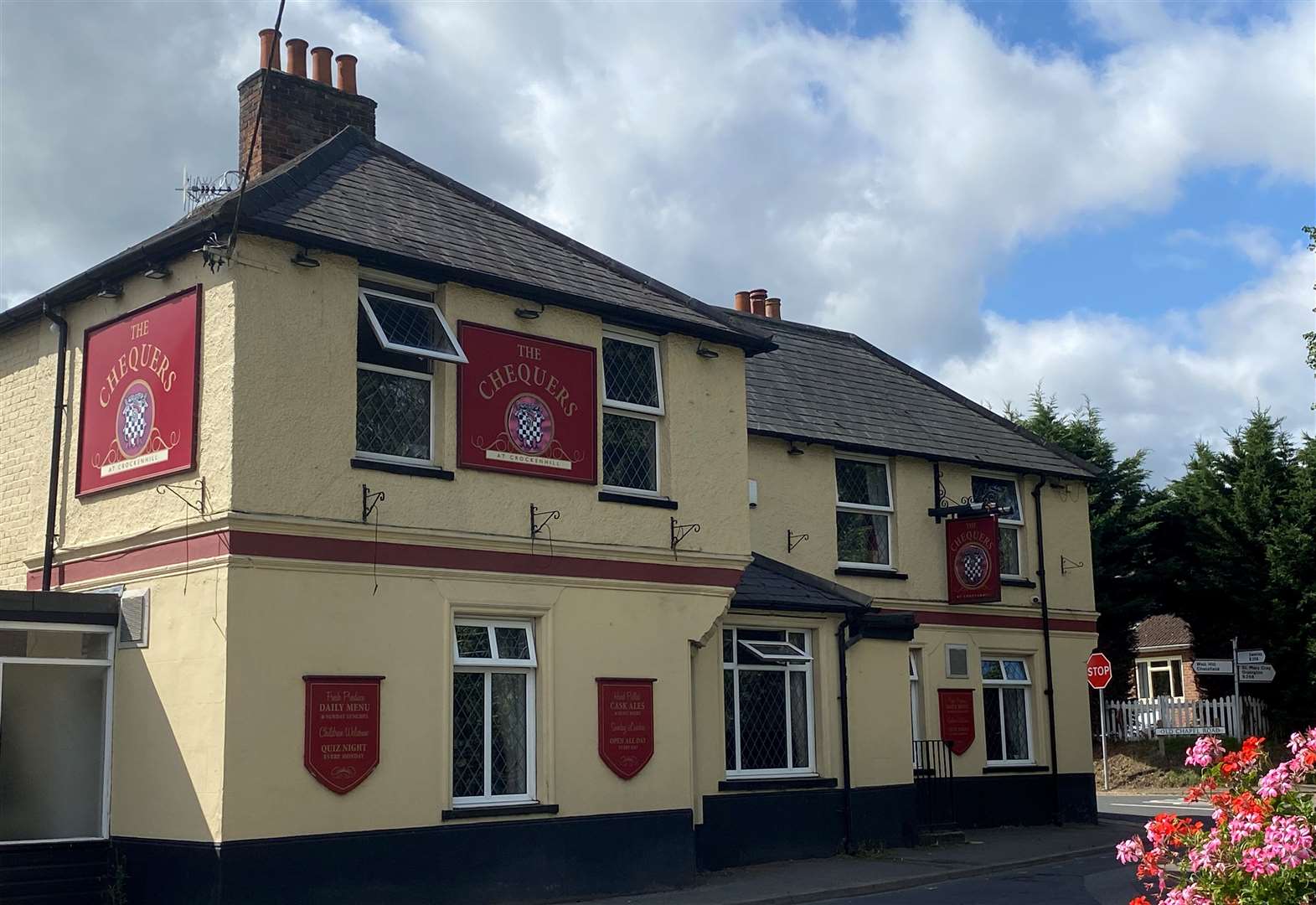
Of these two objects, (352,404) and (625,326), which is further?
(625,326)

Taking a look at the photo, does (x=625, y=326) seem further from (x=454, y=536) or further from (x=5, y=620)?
(x=5, y=620)

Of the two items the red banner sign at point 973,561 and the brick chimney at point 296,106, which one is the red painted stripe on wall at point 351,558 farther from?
the red banner sign at point 973,561

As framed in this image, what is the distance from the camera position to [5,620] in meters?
12.5

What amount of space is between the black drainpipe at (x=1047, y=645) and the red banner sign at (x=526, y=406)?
36.8ft

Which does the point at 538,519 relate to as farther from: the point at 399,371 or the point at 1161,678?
the point at 1161,678

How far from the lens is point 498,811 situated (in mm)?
13422

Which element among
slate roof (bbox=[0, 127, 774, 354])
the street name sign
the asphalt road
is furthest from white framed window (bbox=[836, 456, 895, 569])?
the street name sign

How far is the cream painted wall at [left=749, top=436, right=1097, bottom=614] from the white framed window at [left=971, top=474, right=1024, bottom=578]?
10 cm

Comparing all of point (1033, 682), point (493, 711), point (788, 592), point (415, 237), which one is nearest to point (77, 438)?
point (415, 237)

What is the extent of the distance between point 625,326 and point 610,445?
1392 millimetres

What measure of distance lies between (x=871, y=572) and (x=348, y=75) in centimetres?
1032

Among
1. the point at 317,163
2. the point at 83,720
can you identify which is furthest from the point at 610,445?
the point at 83,720

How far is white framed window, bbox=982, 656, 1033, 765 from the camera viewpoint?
877 inches

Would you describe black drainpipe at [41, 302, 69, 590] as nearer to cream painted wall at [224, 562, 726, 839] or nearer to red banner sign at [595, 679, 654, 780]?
cream painted wall at [224, 562, 726, 839]
